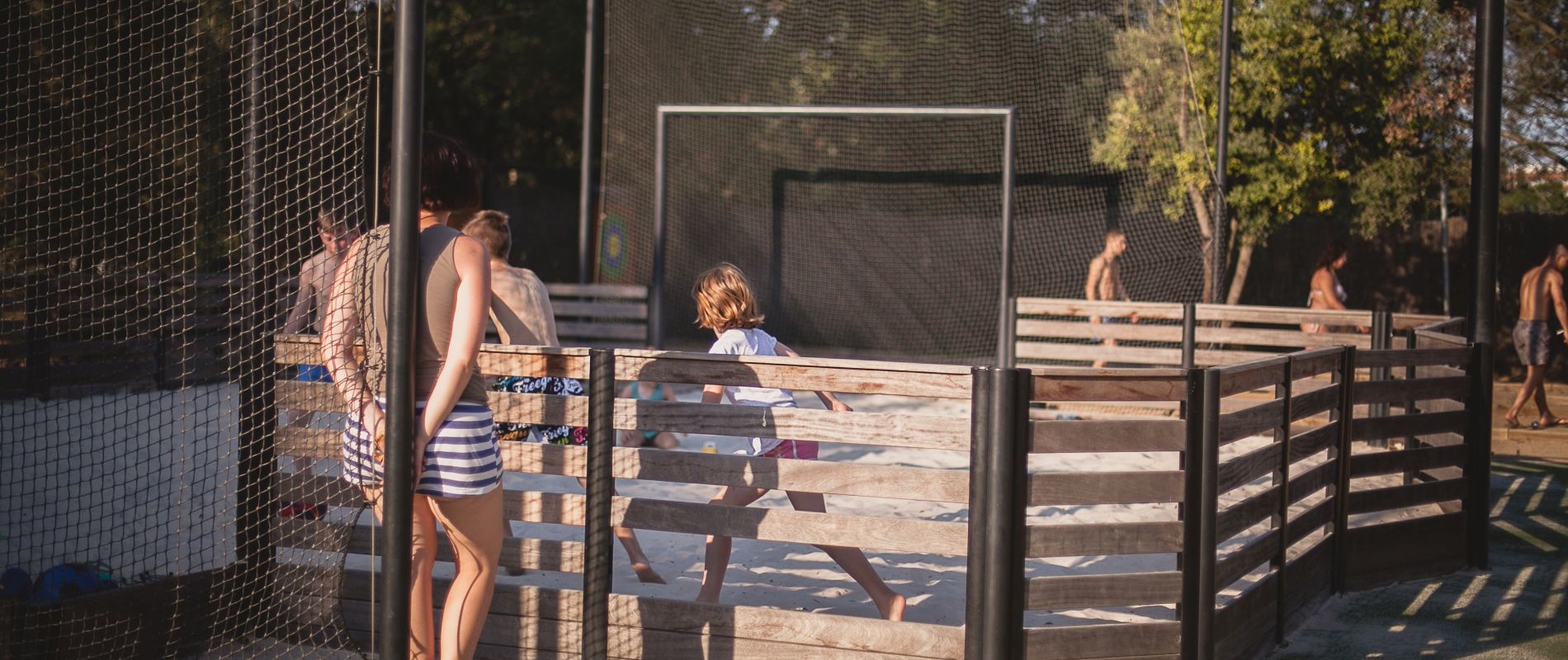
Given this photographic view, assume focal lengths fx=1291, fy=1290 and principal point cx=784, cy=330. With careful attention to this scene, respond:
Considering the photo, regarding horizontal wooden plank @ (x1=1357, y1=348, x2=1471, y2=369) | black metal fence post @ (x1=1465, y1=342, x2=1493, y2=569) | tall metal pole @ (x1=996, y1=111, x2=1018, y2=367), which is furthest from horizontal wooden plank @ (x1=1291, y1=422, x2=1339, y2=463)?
tall metal pole @ (x1=996, y1=111, x2=1018, y2=367)

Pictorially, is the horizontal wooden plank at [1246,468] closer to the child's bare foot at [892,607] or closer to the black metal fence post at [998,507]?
the black metal fence post at [998,507]

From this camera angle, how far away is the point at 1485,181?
257 inches

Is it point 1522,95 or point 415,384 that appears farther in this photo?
point 1522,95

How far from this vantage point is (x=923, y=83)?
15.8 meters

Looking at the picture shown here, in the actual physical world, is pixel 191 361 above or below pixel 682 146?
below

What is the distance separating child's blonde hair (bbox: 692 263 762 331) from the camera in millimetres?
4809

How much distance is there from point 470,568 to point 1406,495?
448 centimetres

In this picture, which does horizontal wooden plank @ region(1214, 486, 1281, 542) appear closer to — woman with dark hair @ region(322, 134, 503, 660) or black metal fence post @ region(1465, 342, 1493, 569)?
black metal fence post @ region(1465, 342, 1493, 569)

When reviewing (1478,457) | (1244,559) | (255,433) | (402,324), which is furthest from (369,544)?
(1478,457)

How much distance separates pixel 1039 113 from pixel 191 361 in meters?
9.51

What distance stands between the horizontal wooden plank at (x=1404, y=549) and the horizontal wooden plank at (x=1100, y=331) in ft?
14.6

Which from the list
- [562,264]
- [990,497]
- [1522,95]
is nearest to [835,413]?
[990,497]

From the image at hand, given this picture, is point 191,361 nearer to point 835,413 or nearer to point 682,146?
point 682,146

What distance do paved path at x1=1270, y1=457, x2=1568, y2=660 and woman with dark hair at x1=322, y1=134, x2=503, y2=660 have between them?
9.88 feet
